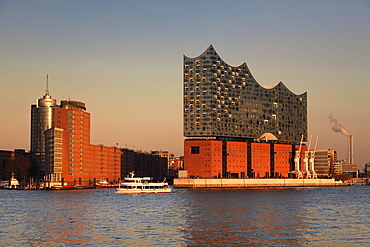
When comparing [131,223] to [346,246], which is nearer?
[346,246]

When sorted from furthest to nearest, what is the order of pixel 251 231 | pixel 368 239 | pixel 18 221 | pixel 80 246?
1. pixel 18 221
2. pixel 251 231
3. pixel 368 239
4. pixel 80 246

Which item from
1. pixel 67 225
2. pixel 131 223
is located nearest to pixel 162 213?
pixel 131 223

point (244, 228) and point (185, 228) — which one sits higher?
point (244, 228)

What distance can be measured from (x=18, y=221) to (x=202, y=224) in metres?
26.5

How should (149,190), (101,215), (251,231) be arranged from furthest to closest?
1. (149,190)
2. (101,215)
3. (251,231)

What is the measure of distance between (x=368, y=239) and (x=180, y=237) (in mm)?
20294

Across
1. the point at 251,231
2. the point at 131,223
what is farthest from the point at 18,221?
the point at 251,231

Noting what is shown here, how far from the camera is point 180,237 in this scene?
2399 inches

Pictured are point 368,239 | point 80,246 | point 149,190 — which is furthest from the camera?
point 149,190

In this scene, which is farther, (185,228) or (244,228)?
(185,228)

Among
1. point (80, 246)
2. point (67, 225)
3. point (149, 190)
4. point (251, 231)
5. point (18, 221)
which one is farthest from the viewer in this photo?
point (149, 190)

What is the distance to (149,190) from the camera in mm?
181375

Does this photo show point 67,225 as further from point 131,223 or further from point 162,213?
point 162,213

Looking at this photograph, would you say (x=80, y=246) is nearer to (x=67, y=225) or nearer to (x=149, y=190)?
(x=67, y=225)
